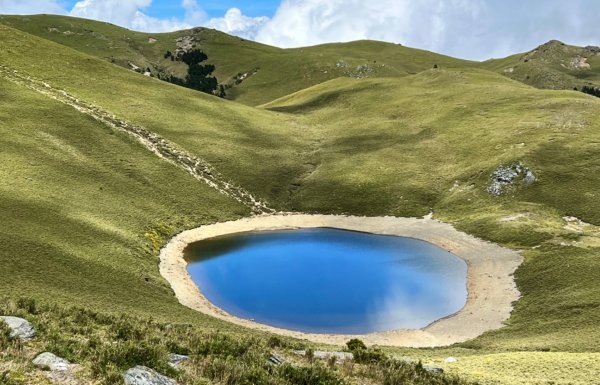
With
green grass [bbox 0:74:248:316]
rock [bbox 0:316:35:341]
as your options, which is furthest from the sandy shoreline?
rock [bbox 0:316:35:341]

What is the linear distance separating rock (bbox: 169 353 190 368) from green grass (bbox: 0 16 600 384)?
6.51ft

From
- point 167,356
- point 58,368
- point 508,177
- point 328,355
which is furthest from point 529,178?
point 58,368

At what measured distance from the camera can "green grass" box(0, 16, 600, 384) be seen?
44.1 m

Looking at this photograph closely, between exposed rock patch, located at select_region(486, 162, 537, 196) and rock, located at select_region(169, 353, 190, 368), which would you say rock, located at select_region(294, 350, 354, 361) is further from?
exposed rock patch, located at select_region(486, 162, 537, 196)

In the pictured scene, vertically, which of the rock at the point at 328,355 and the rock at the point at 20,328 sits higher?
the rock at the point at 328,355

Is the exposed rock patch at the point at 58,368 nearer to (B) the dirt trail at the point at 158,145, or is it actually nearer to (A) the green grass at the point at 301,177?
(A) the green grass at the point at 301,177

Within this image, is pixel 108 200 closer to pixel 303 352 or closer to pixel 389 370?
pixel 303 352

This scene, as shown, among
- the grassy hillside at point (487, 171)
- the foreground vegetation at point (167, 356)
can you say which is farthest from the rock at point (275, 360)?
the grassy hillside at point (487, 171)

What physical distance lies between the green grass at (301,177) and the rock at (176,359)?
1.99 metres

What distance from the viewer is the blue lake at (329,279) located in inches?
1970

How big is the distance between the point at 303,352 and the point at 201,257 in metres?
→ 41.5

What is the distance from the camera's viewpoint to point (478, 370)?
28.3m

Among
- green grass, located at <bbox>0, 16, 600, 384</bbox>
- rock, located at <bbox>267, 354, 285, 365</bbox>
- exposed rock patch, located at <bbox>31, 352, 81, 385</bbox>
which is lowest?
exposed rock patch, located at <bbox>31, 352, 81, 385</bbox>

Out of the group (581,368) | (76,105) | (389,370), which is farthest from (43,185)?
(581,368)
